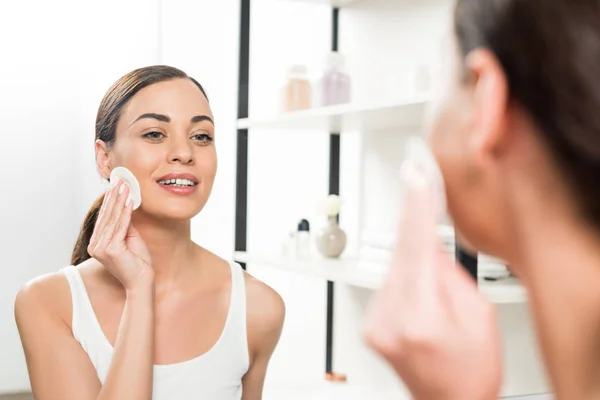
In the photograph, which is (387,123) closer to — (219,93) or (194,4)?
(219,93)

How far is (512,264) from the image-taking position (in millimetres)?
365

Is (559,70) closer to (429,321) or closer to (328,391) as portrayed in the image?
(429,321)

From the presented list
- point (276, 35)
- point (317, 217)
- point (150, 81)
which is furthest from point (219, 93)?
point (150, 81)

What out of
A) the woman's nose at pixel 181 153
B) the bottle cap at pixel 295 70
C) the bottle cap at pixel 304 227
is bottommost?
the bottle cap at pixel 304 227

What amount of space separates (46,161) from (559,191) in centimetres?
252

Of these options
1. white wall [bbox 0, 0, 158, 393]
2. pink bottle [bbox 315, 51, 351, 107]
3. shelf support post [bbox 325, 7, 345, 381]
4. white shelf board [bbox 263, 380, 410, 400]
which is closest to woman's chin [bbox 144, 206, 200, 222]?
pink bottle [bbox 315, 51, 351, 107]

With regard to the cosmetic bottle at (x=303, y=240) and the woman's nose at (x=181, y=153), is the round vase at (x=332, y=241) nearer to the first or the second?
the cosmetic bottle at (x=303, y=240)

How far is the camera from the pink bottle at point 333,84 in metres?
1.54

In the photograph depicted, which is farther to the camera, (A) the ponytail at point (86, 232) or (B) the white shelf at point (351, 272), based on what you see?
(A) the ponytail at point (86, 232)

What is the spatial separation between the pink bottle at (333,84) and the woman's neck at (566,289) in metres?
1.22

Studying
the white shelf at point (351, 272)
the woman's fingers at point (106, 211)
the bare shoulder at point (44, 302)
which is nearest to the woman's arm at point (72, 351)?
the bare shoulder at point (44, 302)

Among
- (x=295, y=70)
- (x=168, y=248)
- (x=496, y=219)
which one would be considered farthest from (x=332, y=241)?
(x=496, y=219)

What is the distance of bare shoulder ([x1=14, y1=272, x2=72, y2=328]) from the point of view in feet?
3.72

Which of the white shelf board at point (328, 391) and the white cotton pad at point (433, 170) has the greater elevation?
the white cotton pad at point (433, 170)
